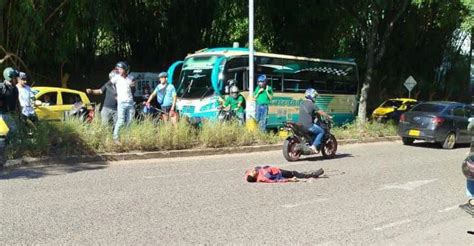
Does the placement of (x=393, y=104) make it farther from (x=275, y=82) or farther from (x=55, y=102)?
(x=55, y=102)

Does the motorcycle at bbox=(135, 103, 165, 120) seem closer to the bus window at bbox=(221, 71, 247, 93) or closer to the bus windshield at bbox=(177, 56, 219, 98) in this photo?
the bus windshield at bbox=(177, 56, 219, 98)

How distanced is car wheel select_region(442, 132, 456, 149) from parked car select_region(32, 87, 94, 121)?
36.0 feet

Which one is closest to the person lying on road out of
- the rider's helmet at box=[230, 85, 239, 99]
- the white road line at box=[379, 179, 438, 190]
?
the white road line at box=[379, 179, 438, 190]

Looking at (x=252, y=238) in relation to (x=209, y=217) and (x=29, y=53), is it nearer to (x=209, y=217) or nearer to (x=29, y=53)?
(x=209, y=217)

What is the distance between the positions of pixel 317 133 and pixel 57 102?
8231mm

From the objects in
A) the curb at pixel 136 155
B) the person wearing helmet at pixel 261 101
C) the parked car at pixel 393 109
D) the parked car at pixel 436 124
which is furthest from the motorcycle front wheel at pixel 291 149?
the parked car at pixel 393 109

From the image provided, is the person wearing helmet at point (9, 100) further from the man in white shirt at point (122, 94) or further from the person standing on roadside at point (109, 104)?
the man in white shirt at point (122, 94)

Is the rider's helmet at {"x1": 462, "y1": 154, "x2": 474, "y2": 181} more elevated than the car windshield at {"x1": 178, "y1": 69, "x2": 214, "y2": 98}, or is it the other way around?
the car windshield at {"x1": 178, "y1": 69, "x2": 214, "y2": 98}

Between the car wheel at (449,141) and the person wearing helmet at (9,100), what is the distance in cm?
1295

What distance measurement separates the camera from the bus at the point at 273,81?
19656mm

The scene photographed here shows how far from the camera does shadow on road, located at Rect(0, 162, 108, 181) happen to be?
1048 centimetres

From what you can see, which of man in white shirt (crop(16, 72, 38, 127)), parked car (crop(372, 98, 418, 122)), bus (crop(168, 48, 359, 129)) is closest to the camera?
man in white shirt (crop(16, 72, 38, 127))

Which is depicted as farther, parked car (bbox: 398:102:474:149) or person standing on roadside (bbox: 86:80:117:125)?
parked car (bbox: 398:102:474:149)

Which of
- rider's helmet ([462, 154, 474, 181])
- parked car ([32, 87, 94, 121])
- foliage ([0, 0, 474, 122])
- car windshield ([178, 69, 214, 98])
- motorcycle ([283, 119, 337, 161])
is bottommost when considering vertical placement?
motorcycle ([283, 119, 337, 161])
